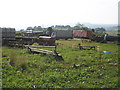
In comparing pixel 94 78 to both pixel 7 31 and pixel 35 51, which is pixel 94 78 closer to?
pixel 35 51

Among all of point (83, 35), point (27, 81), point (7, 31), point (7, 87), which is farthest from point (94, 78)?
point (83, 35)

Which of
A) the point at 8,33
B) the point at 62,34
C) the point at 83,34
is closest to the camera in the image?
the point at 8,33

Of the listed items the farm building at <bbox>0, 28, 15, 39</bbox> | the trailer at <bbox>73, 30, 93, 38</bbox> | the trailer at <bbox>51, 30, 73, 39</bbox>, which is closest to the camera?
the farm building at <bbox>0, 28, 15, 39</bbox>

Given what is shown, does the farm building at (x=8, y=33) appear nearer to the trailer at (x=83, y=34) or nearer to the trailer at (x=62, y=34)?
the trailer at (x=62, y=34)

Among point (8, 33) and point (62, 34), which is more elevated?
point (8, 33)

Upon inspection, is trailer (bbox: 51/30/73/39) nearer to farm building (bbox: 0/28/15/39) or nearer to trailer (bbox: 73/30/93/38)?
trailer (bbox: 73/30/93/38)

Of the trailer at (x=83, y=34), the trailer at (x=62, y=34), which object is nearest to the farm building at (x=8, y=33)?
the trailer at (x=62, y=34)

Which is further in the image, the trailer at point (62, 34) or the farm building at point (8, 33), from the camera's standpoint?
the trailer at point (62, 34)

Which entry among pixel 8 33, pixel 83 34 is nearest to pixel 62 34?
pixel 83 34

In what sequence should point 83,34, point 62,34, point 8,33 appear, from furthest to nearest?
point 83,34, point 62,34, point 8,33

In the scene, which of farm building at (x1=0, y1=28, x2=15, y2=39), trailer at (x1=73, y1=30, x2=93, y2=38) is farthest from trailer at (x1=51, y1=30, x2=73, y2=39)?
farm building at (x1=0, y1=28, x2=15, y2=39)

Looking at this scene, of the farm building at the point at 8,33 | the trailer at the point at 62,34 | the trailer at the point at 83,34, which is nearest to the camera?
the farm building at the point at 8,33

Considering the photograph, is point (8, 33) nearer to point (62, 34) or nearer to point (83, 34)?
point (62, 34)

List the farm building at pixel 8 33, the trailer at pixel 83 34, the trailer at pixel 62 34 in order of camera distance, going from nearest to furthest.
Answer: the farm building at pixel 8 33 → the trailer at pixel 62 34 → the trailer at pixel 83 34
